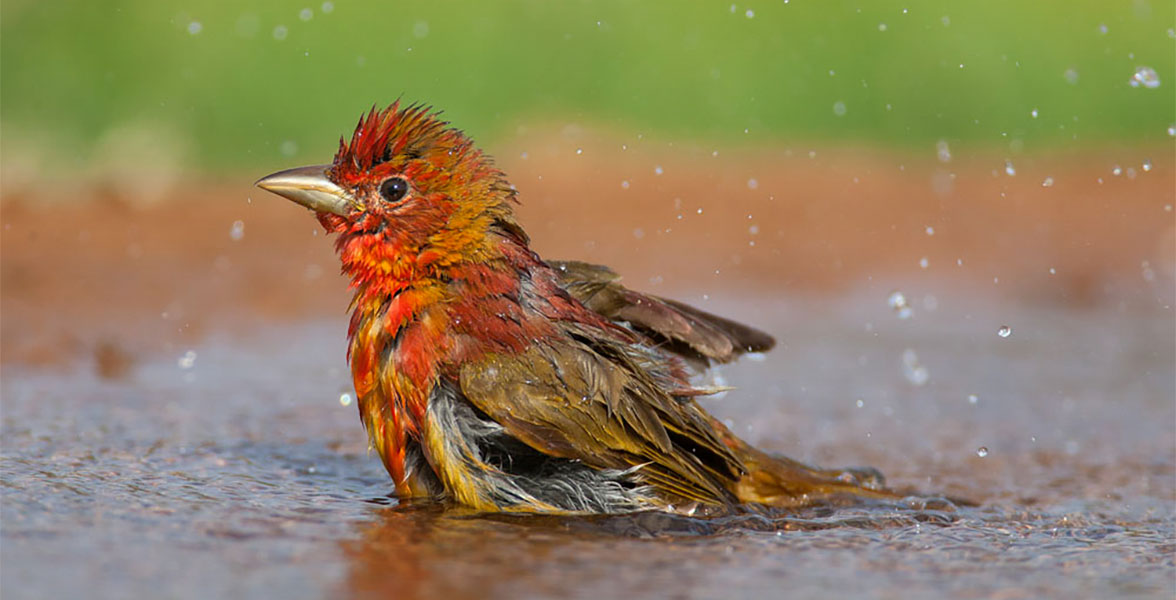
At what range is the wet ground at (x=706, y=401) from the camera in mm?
3285

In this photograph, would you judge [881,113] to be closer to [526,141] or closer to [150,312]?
[526,141]

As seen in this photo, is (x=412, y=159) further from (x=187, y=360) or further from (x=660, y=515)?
(x=187, y=360)

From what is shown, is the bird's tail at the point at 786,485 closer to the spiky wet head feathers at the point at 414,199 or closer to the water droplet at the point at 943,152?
the spiky wet head feathers at the point at 414,199

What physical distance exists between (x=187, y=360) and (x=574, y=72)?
689cm

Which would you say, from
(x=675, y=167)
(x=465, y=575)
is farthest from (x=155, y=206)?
(x=465, y=575)

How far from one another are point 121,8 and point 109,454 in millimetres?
8660

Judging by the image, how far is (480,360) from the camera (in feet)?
13.1

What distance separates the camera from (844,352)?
7688 millimetres

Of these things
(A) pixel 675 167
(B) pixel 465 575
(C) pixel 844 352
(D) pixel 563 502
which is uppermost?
(A) pixel 675 167

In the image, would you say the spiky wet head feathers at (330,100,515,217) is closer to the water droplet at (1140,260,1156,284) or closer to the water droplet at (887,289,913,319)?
the water droplet at (887,289,913,319)

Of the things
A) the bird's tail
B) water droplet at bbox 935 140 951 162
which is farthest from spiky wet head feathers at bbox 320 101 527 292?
water droplet at bbox 935 140 951 162

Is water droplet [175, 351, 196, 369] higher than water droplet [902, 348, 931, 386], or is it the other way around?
water droplet [902, 348, 931, 386]

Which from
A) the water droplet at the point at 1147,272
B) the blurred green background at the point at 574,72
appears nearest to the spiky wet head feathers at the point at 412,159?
the water droplet at the point at 1147,272

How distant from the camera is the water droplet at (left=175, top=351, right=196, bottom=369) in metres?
6.57
